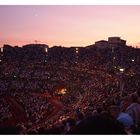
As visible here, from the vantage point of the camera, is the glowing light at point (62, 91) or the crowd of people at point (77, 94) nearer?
the crowd of people at point (77, 94)

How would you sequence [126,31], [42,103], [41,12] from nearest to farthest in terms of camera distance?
1. [41,12]
2. [126,31]
3. [42,103]

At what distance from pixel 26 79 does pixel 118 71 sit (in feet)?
17.8

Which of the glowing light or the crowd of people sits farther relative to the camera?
the glowing light

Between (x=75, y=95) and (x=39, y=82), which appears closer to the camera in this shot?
(x=75, y=95)

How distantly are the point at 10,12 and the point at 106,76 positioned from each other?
29.0ft

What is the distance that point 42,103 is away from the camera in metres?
13.3

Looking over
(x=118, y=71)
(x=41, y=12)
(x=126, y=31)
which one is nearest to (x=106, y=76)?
(x=118, y=71)

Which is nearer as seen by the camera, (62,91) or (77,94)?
(77,94)

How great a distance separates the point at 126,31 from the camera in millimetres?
5961

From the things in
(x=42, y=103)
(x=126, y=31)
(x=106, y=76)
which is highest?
(x=126, y=31)
